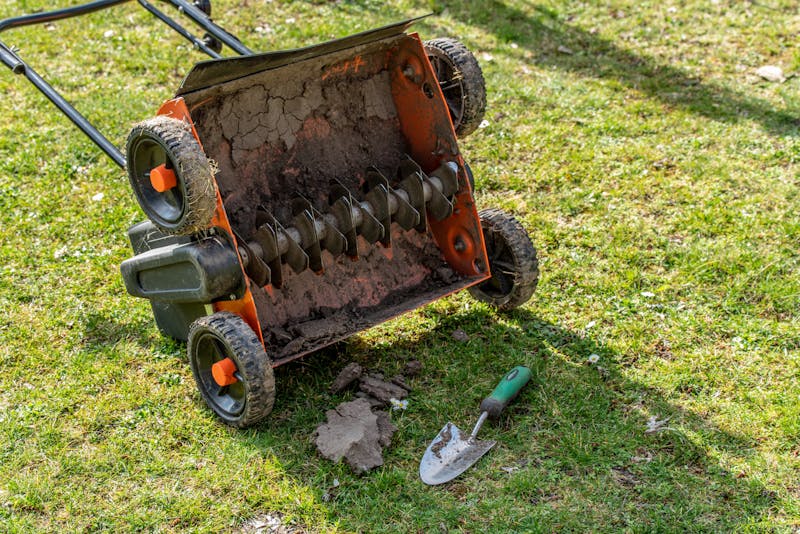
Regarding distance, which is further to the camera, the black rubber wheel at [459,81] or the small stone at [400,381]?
the black rubber wheel at [459,81]

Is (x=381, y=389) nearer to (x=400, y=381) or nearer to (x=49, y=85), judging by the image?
(x=400, y=381)

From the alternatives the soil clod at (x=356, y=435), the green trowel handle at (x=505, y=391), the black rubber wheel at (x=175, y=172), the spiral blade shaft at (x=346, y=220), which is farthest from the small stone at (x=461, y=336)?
the black rubber wheel at (x=175, y=172)

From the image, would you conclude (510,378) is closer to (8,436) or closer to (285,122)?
(285,122)

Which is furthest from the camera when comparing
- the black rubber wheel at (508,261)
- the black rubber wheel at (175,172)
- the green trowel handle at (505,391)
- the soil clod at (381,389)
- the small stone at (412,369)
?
the black rubber wheel at (508,261)

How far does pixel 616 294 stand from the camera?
16.3ft

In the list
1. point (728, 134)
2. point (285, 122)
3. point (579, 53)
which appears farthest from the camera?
point (579, 53)

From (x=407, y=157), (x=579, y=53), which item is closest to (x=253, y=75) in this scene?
(x=407, y=157)

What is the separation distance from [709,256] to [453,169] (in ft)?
5.76

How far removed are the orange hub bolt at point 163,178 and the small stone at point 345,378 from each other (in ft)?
3.98

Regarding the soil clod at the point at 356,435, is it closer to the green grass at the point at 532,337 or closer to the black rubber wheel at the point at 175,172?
the green grass at the point at 532,337

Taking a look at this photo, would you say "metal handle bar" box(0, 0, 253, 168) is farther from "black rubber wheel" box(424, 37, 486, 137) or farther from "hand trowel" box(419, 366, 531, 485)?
"hand trowel" box(419, 366, 531, 485)

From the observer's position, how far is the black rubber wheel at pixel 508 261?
14.9 feet

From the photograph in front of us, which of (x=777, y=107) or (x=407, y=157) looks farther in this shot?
(x=777, y=107)

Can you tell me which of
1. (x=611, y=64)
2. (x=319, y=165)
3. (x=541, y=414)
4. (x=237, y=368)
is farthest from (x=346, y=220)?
(x=611, y=64)
